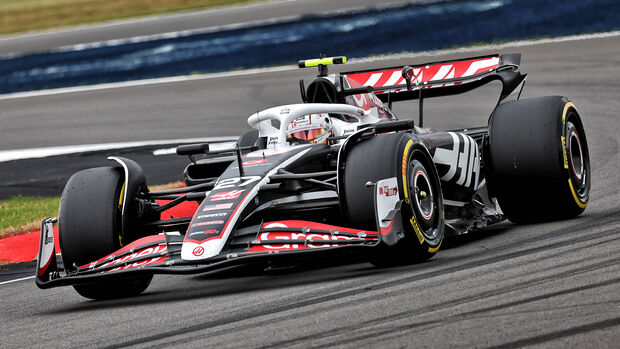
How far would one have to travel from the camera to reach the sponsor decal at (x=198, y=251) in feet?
22.0

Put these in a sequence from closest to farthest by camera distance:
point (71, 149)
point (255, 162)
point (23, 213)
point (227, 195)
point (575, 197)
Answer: point (227, 195) < point (255, 162) < point (575, 197) < point (23, 213) < point (71, 149)

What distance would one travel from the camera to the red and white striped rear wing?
32.0 ft

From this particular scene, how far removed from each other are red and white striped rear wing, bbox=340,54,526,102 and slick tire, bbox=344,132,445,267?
2.46 m

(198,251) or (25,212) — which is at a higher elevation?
(198,251)

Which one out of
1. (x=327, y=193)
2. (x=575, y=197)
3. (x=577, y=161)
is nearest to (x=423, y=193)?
(x=327, y=193)

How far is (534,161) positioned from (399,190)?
200 cm

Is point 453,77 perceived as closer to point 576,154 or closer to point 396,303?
point 576,154

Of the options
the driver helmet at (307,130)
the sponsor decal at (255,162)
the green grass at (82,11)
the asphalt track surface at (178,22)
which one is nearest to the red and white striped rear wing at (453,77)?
the driver helmet at (307,130)

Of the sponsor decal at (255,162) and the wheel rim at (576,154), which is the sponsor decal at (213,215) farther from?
the wheel rim at (576,154)

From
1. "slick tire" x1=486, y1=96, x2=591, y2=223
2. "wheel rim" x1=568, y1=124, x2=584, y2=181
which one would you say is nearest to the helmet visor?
"slick tire" x1=486, y1=96, x2=591, y2=223

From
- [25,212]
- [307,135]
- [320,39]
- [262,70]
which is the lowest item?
[262,70]

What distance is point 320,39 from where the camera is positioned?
21.3m

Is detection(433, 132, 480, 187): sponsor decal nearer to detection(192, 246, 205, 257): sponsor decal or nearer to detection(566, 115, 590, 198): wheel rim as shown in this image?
detection(566, 115, 590, 198): wheel rim

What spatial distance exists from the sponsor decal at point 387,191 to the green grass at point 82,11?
24.2m
